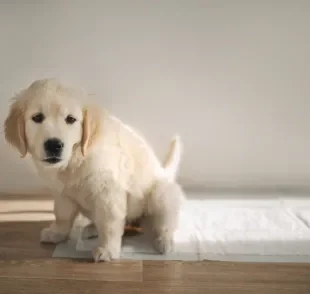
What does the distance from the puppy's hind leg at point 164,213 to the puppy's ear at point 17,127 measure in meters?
0.46

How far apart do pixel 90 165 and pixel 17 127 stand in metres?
0.25

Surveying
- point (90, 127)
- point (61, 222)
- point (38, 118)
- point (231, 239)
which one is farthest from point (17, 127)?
point (231, 239)

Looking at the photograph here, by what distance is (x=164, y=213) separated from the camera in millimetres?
1357

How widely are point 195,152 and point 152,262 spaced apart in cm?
72

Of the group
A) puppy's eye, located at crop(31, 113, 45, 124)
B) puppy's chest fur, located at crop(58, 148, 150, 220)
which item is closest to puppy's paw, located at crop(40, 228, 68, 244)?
puppy's chest fur, located at crop(58, 148, 150, 220)

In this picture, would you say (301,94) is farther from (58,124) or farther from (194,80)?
(58,124)

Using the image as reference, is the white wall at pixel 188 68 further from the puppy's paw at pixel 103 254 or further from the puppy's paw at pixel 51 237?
the puppy's paw at pixel 103 254

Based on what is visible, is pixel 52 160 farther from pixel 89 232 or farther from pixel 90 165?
pixel 89 232

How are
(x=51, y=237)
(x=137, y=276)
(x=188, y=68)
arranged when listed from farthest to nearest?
(x=188, y=68) → (x=51, y=237) → (x=137, y=276)

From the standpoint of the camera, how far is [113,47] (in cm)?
176

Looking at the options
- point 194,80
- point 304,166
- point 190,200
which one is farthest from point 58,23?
point 304,166

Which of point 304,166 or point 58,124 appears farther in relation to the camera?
point 304,166

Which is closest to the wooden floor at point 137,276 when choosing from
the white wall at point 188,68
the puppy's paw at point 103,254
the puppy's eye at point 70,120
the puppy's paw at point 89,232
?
the puppy's paw at point 103,254

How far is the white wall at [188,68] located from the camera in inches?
68.1
